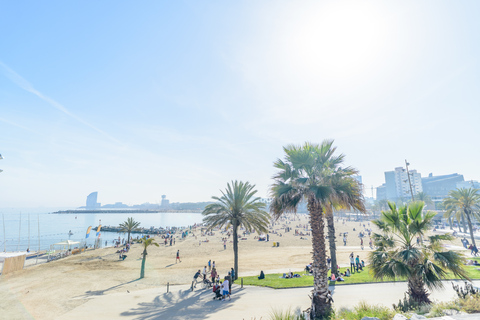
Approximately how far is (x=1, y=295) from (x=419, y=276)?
28.9 m

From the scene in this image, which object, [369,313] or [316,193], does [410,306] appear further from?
[316,193]

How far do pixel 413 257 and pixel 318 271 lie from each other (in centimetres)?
404

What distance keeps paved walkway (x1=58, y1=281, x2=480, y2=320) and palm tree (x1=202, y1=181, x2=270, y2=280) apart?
560cm

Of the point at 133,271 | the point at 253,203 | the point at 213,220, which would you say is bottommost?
the point at 133,271

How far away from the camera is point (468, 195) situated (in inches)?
1464

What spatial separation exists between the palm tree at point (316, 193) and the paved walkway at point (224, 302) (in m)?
2.89

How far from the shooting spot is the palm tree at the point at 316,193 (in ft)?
36.5

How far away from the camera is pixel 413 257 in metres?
10.0

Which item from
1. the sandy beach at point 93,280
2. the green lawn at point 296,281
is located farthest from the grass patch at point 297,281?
the sandy beach at point 93,280

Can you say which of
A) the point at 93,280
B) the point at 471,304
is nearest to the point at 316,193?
the point at 471,304

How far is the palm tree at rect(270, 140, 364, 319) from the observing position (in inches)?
438

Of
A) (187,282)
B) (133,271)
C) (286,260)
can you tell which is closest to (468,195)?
(286,260)

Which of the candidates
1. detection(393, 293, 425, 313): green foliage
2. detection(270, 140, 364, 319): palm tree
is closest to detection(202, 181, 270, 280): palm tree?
detection(270, 140, 364, 319): palm tree

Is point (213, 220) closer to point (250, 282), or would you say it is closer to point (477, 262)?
point (250, 282)
